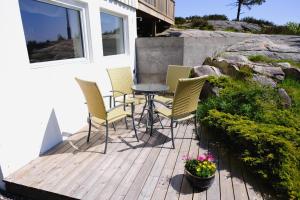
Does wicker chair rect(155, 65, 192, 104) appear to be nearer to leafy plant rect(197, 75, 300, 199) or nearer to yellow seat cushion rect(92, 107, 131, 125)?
leafy plant rect(197, 75, 300, 199)

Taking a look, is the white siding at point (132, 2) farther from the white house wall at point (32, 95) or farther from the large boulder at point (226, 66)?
the large boulder at point (226, 66)

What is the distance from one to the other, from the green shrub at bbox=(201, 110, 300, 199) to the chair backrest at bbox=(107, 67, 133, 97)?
1986 mm

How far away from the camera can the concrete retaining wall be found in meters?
5.18

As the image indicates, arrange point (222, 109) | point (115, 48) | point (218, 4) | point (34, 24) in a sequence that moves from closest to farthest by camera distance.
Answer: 1. point (34, 24)
2. point (222, 109)
3. point (115, 48)
4. point (218, 4)

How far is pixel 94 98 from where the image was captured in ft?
8.03

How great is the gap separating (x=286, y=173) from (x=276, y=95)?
187 centimetres

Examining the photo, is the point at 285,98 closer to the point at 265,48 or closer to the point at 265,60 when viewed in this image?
the point at 265,60

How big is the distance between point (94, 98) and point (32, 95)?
73cm

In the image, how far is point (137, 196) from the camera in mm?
1891

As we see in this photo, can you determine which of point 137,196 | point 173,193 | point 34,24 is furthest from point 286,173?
point 34,24

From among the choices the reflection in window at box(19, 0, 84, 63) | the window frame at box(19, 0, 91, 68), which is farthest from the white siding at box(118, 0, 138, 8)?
the reflection in window at box(19, 0, 84, 63)

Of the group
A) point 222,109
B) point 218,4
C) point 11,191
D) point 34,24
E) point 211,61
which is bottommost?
point 11,191

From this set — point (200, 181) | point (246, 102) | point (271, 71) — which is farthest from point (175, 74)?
point (200, 181)

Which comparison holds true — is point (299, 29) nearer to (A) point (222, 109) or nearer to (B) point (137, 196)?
(A) point (222, 109)
